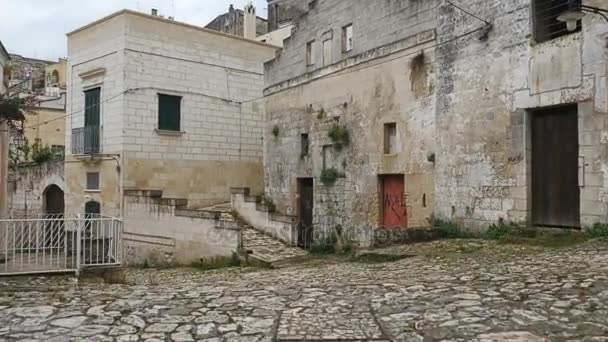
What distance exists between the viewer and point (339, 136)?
14.1m

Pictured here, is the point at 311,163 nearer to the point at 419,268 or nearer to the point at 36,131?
the point at 419,268

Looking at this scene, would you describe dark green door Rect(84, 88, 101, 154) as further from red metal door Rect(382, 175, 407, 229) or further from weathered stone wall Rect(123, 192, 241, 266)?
red metal door Rect(382, 175, 407, 229)

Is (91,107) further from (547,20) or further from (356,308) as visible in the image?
(356,308)

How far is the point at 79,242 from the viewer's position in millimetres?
10750

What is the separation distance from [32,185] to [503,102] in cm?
1823

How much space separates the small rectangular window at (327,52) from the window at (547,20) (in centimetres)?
653

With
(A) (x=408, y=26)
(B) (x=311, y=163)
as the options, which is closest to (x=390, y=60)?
(A) (x=408, y=26)

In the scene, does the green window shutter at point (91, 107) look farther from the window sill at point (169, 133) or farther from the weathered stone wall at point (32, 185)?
the weathered stone wall at point (32, 185)

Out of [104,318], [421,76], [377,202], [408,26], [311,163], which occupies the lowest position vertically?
[104,318]

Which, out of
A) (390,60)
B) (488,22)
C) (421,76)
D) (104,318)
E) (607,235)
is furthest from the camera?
(390,60)

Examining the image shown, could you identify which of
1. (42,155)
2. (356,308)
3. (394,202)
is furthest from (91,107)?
(356,308)

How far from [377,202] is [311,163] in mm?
2872

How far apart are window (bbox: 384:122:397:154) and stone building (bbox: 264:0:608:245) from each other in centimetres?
3

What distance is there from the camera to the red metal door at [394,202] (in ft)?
40.9
